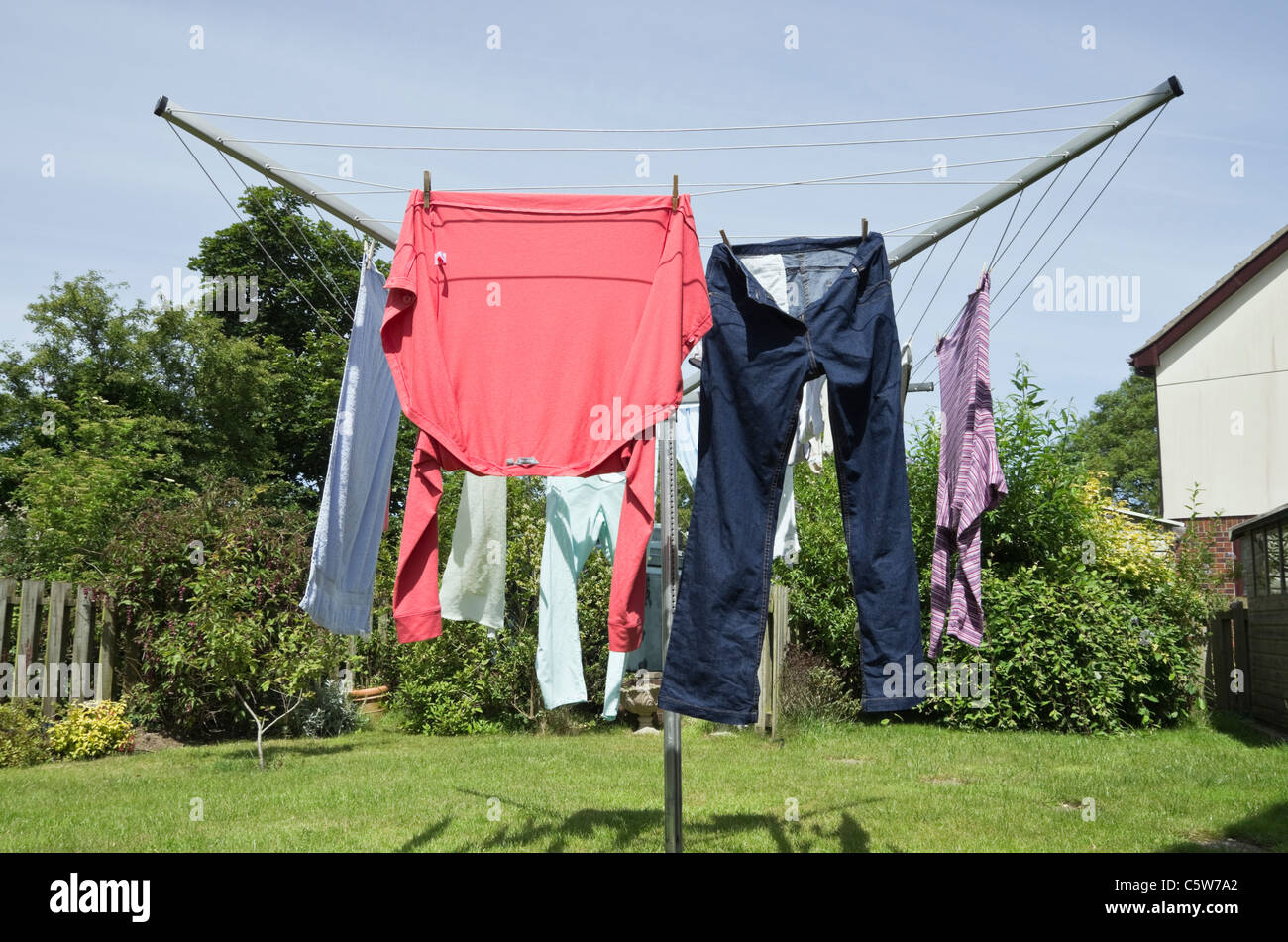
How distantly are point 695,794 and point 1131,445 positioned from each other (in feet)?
124

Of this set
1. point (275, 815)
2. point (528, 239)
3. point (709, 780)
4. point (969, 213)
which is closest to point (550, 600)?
point (709, 780)

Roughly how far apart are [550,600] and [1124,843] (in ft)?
14.8

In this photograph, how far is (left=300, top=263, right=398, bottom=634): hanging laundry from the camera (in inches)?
186

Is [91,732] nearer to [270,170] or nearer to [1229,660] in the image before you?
[270,170]

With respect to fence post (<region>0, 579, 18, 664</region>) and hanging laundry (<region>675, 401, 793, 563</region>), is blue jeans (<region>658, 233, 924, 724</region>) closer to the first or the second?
hanging laundry (<region>675, 401, 793, 563</region>)

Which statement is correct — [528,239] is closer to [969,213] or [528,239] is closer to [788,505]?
[969,213]

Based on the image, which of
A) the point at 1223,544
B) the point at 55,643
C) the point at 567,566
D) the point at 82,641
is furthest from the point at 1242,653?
the point at 55,643

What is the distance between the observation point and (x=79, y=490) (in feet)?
41.0

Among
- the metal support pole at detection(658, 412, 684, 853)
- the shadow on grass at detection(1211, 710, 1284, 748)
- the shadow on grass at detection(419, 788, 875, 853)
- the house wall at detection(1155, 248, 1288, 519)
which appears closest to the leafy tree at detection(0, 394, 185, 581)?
the shadow on grass at detection(419, 788, 875, 853)

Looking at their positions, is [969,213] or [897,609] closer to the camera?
[897,609]

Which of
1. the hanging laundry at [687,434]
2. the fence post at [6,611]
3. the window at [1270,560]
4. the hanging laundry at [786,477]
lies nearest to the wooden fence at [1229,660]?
the window at [1270,560]

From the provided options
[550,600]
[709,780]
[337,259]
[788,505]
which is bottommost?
[709,780]

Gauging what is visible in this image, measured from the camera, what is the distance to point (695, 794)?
24.2 feet
